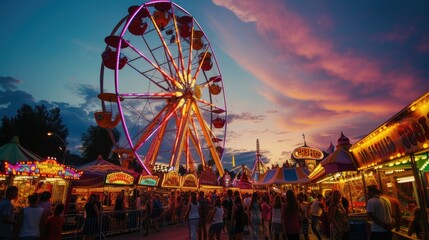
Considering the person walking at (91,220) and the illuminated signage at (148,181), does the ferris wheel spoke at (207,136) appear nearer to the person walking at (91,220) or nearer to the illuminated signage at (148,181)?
the illuminated signage at (148,181)

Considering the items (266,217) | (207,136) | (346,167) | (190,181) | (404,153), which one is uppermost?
(207,136)

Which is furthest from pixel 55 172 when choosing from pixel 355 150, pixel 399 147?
pixel 399 147

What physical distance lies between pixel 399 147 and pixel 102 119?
604 inches

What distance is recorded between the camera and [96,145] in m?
44.9

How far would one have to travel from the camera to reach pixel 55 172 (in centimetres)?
1205

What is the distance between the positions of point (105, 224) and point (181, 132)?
11906 millimetres

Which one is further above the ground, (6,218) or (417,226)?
(6,218)

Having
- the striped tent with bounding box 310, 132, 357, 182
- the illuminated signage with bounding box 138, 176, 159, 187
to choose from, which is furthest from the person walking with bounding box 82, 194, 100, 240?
the striped tent with bounding box 310, 132, 357, 182

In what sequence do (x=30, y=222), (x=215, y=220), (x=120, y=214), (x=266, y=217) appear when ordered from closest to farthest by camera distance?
(x=30, y=222) < (x=215, y=220) < (x=266, y=217) < (x=120, y=214)

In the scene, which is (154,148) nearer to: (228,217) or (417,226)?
(228,217)

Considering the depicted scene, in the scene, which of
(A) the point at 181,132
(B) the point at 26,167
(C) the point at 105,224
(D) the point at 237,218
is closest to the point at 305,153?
(A) the point at 181,132

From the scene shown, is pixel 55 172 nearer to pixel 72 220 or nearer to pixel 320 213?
pixel 72 220

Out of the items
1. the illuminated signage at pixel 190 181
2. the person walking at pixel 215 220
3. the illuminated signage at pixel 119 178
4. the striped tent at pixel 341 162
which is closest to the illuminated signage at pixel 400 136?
the striped tent at pixel 341 162

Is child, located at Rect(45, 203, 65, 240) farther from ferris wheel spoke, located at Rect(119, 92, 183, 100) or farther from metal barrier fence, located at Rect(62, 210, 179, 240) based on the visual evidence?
ferris wheel spoke, located at Rect(119, 92, 183, 100)
